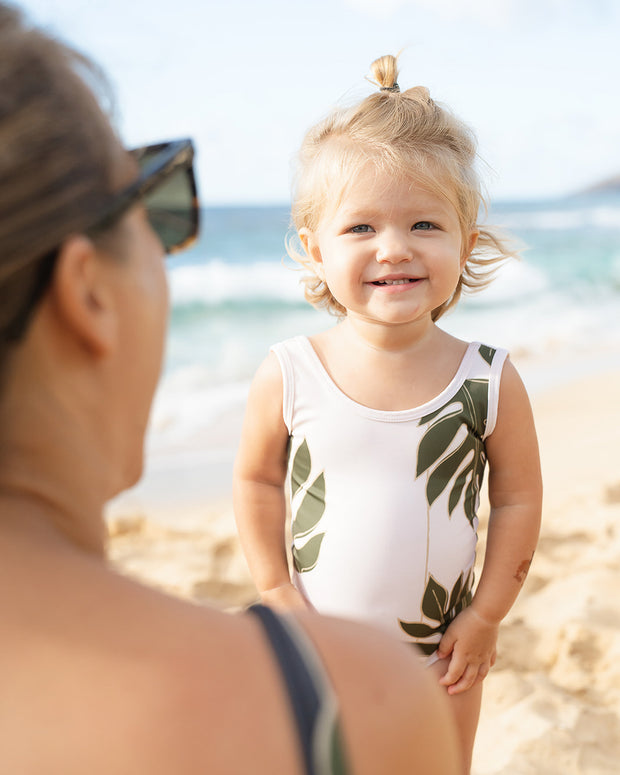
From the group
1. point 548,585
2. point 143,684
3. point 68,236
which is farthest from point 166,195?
point 548,585

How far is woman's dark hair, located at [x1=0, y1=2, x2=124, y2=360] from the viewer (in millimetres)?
843

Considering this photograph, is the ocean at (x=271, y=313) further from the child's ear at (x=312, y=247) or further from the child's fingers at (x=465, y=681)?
the child's fingers at (x=465, y=681)

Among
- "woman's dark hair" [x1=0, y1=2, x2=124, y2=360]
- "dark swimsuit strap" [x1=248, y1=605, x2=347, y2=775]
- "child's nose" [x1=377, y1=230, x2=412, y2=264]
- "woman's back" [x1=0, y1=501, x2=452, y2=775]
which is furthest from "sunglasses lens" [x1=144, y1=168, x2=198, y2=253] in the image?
"child's nose" [x1=377, y1=230, x2=412, y2=264]

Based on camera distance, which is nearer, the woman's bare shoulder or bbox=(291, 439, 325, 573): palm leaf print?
the woman's bare shoulder

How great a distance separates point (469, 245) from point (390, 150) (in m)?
0.38

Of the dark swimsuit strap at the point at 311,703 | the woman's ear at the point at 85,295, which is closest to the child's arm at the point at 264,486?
the woman's ear at the point at 85,295

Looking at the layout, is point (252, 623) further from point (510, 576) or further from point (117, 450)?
point (510, 576)

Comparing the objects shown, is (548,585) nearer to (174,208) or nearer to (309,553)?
(309,553)

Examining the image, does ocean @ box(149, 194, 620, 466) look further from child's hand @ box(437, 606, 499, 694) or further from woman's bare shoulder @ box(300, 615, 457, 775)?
woman's bare shoulder @ box(300, 615, 457, 775)

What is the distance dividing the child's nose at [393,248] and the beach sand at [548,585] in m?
1.66

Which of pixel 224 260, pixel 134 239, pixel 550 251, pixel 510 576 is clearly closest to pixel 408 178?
pixel 510 576

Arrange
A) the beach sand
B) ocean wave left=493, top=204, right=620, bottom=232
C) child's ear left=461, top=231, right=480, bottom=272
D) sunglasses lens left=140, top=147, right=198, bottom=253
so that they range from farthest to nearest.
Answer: ocean wave left=493, top=204, right=620, bottom=232 < the beach sand < child's ear left=461, top=231, right=480, bottom=272 < sunglasses lens left=140, top=147, right=198, bottom=253

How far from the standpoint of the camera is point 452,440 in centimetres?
204

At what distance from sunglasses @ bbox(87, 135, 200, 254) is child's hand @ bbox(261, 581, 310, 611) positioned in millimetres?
1115
